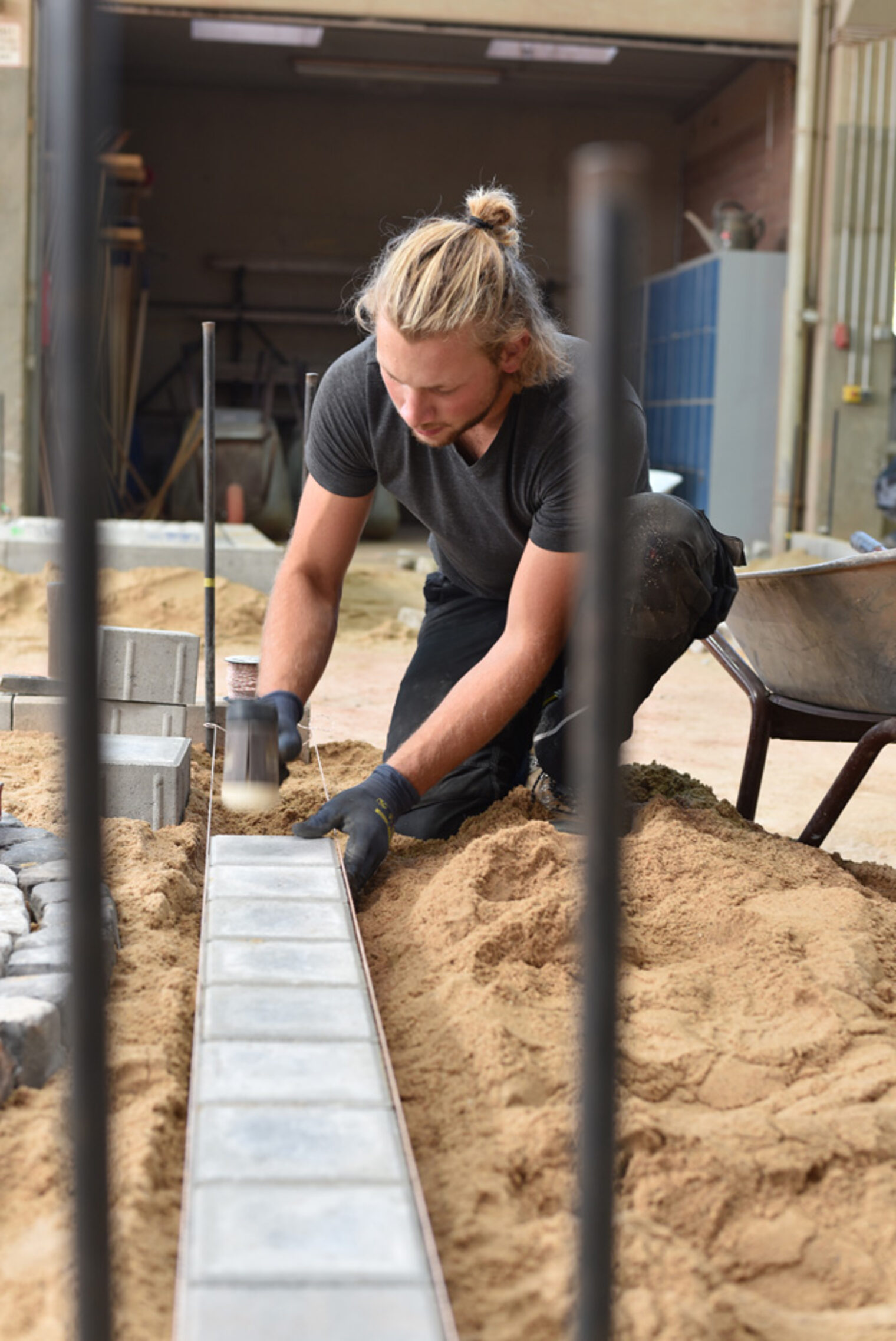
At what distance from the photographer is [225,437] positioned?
1046 cm

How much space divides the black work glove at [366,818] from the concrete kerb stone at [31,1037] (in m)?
0.77

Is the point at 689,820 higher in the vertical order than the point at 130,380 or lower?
lower

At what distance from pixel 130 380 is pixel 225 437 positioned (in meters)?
1.62

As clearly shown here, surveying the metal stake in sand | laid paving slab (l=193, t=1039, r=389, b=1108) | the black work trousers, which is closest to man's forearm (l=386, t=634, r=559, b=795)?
the black work trousers

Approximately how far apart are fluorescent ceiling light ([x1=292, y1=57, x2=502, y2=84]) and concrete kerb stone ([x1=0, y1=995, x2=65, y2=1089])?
11902 mm

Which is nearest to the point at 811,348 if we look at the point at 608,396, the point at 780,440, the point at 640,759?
the point at 780,440

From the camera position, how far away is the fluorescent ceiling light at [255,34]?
10.9m

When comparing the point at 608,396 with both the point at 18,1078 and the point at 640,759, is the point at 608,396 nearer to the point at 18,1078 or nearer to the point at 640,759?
the point at 18,1078

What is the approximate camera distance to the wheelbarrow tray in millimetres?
2494

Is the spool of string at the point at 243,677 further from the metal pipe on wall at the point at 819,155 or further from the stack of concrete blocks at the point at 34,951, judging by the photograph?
the metal pipe on wall at the point at 819,155

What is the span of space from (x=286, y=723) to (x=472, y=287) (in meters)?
0.88

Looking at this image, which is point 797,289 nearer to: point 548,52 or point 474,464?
point 548,52

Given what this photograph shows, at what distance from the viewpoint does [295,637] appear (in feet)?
8.82

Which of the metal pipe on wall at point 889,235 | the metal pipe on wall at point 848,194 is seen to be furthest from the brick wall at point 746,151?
the metal pipe on wall at point 889,235
